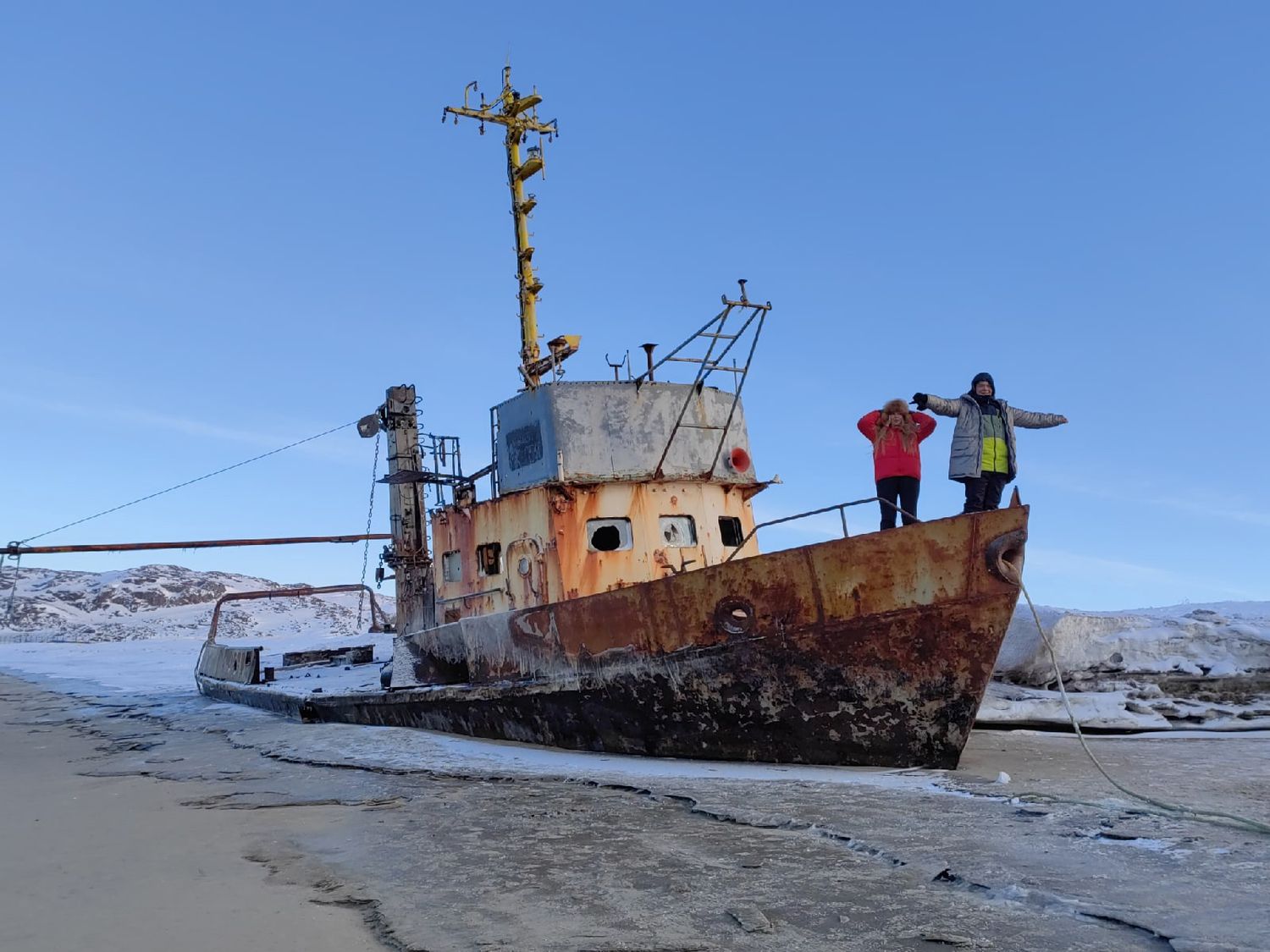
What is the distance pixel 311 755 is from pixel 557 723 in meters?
1.99

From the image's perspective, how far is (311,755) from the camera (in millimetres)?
7695

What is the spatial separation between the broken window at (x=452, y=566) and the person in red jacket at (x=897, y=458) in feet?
15.2

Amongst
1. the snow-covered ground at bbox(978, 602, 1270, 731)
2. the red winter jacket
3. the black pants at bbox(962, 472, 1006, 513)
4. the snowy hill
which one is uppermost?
the snowy hill

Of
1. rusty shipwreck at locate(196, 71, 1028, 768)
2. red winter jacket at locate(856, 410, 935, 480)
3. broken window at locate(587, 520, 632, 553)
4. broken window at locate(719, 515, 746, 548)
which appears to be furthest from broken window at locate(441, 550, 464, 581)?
red winter jacket at locate(856, 410, 935, 480)

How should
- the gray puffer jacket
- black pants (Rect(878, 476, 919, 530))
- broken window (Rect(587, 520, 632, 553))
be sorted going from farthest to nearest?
broken window (Rect(587, 520, 632, 553))
black pants (Rect(878, 476, 919, 530))
the gray puffer jacket

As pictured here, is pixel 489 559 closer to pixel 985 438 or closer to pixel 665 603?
pixel 665 603

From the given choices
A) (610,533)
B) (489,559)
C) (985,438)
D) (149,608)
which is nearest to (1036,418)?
(985,438)

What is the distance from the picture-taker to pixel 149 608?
54844 millimetres

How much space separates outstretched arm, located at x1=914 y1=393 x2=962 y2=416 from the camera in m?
6.62

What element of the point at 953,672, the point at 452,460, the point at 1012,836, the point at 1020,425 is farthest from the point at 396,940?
the point at 452,460

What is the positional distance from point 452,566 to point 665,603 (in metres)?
3.73

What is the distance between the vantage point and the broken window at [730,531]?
29.8 ft

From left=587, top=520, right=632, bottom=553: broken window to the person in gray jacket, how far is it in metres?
3.01

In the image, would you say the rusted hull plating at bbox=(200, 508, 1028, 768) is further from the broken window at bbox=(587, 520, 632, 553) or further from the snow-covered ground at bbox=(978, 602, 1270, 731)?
the snow-covered ground at bbox=(978, 602, 1270, 731)
